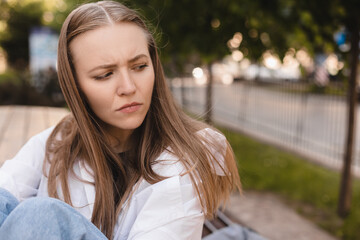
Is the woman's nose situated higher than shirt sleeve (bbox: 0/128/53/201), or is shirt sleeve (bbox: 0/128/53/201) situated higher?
the woman's nose

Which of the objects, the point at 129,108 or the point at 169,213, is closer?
the point at 169,213

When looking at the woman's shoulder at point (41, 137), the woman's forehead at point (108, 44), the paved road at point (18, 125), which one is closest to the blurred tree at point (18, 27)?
the paved road at point (18, 125)

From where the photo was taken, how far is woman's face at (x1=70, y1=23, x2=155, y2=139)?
143 centimetres

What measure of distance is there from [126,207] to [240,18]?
10.2 ft

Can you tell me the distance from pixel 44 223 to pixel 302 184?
4.24 m

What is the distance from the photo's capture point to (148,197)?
1.40 meters

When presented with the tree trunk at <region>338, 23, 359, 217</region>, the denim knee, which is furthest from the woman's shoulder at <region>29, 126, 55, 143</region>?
the tree trunk at <region>338, 23, 359, 217</region>

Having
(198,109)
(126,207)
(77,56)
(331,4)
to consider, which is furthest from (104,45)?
(198,109)

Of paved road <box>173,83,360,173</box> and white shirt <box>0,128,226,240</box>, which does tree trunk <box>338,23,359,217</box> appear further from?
white shirt <box>0,128,226,240</box>

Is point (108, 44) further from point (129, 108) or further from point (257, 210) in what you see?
point (257, 210)

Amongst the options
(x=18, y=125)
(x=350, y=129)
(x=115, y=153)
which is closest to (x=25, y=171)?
(x=115, y=153)

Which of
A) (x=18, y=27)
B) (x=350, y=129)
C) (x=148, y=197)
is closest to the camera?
(x=148, y=197)

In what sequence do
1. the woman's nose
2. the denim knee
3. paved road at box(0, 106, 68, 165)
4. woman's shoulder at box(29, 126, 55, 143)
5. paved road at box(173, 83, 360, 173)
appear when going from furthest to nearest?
paved road at box(173, 83, 360, 173) → paved road at box(0, 106, 68, 165) → woman's shoulder at box(29, 126, 55, 143) → the woman's nose → the denim knee

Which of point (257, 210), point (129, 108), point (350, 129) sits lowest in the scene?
point (257, 210)
